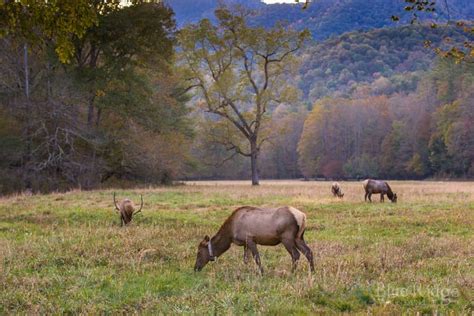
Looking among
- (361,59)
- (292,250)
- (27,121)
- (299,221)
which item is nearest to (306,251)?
(292,250)

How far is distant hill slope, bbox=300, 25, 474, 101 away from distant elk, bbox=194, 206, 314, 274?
354ft

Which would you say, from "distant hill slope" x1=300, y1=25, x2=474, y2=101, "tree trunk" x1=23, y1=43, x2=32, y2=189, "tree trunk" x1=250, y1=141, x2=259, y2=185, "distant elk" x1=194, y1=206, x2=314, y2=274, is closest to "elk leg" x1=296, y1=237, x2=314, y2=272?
"distant elk" x1=194, y1=206, x2=314, y2=274

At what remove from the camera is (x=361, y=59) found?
407 ft

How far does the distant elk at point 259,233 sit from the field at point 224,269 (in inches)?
12.4

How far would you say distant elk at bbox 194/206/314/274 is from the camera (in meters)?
9.29

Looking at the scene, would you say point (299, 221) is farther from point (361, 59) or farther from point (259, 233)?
point (361, 59)

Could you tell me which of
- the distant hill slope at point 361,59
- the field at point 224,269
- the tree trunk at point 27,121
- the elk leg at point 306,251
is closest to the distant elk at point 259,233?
the elk leg at point 306,251

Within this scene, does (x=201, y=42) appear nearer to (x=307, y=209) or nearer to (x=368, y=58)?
(x=307, y=209)

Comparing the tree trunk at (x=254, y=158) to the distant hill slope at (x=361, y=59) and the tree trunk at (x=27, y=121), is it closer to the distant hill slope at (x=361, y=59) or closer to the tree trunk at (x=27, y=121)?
the tree trunk at (x=27, y=121)

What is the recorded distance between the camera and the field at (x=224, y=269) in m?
6.67

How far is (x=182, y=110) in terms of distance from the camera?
4731 cm

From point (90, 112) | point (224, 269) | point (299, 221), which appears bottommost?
point (224, 269)

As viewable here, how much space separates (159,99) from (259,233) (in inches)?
1327

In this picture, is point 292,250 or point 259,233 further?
point 259,233
